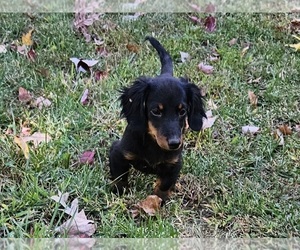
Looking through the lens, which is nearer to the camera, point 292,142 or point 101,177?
point 101,177

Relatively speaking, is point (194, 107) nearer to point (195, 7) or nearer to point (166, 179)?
point (166, 179)

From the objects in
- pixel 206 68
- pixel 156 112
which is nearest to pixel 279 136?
pixel 206 68

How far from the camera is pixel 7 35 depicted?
4.23 metres

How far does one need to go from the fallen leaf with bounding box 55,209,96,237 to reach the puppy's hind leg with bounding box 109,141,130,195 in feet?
0.86

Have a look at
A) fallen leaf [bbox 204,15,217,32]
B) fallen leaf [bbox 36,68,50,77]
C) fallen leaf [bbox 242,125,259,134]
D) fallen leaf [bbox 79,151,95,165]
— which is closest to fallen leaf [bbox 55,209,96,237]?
fallen leaf [bbox 79,151,95,165]

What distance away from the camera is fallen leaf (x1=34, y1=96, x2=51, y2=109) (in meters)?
3.46

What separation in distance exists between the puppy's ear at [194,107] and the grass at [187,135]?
0.36m

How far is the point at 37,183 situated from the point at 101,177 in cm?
31

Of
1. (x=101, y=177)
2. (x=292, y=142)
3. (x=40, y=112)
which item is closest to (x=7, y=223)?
(x=101, y=177)

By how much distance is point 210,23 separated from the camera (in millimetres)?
4617

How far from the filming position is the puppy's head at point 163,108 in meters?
2.54

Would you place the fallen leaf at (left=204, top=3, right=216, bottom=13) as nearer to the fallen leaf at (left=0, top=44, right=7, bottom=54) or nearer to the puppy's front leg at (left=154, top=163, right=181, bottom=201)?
the fallen leaf at (left=0, top=44, right=7, bottom=54)

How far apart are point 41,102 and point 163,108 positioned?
3.72 feet

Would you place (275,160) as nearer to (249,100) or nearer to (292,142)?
(292,142)
